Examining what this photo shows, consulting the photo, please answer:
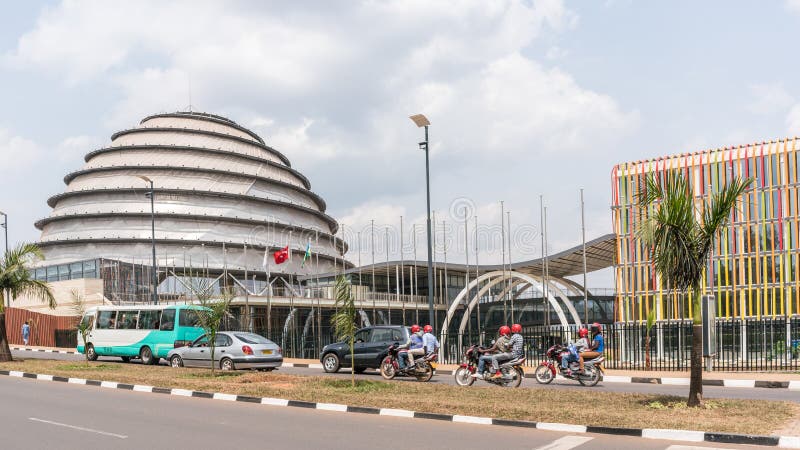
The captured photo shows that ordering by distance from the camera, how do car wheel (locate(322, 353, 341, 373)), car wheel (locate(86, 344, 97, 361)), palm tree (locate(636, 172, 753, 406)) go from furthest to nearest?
car wheel (locate(86, 344, 97, 361))
car wheel (locate(322, 353, 341, 373))
palm tree (locate(636, 172, 753, 406))

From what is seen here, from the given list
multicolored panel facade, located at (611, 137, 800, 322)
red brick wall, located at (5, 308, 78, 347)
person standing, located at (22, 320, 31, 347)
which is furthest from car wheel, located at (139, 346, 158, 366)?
multicolored panel facade, located at (611, 137, 800, 322)

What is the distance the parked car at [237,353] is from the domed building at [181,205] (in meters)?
43.9

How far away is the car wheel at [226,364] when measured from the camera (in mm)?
25219

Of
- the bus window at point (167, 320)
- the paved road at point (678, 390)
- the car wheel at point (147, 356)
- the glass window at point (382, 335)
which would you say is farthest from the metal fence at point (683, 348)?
the car wheel at point (147, 356)

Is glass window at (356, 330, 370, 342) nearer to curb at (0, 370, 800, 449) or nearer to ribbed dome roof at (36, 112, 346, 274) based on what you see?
curb at (0, 370, 800, 449)

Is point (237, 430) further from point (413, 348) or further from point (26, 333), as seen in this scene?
point (26, 333)

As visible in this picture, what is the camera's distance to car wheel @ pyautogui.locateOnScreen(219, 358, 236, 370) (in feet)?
82.7

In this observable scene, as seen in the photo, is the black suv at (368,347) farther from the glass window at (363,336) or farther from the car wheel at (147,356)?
the car wheel at (147,356)

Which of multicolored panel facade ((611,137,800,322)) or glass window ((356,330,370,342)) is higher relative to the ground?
multicolored panel facade ((611,137,800,322))

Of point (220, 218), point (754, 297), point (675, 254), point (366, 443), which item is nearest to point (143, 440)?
point (366, 443)

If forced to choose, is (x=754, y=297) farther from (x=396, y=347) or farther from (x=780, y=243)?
(x=396, y=347)

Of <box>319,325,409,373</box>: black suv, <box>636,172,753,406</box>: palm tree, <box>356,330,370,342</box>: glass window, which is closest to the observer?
<box>636,172,753,406</box>: palm tree

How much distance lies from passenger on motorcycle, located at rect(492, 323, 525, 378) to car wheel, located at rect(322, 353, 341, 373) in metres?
7.95

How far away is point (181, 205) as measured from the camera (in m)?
74.0
